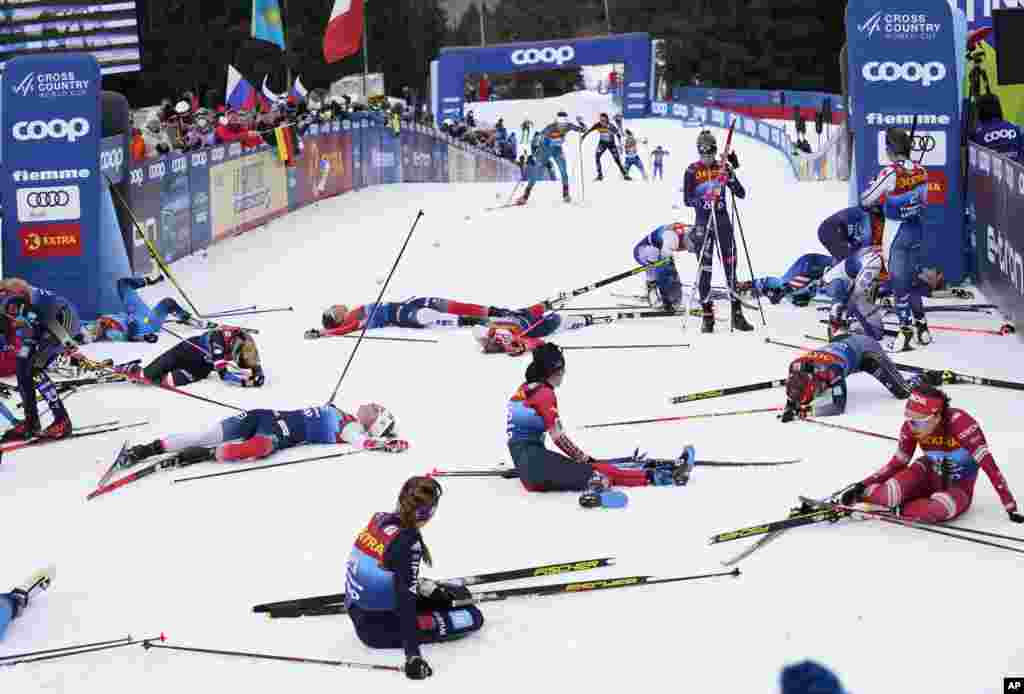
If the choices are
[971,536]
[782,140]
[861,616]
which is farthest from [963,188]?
[782,140]

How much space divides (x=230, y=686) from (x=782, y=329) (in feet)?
31.2

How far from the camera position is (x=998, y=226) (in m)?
15.1

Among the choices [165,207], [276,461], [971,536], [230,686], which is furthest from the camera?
[165,207]

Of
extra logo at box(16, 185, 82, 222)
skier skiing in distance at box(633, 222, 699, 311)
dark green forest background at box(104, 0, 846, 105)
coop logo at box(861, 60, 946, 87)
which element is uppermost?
dark green forest background at box(104, 0, 846, 105)

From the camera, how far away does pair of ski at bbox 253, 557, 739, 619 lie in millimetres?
7195

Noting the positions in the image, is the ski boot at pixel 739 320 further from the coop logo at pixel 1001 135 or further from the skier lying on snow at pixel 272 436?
the skier lying on snow at pixel 272 436

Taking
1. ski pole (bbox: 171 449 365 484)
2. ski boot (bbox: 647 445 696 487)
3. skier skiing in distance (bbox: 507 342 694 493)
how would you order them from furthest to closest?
ski pole (bbox: 171 449 365 484) → ski boot (bbox: 647 445 696 487) → skier skiing in distance (bbox: 507 342 694 493)

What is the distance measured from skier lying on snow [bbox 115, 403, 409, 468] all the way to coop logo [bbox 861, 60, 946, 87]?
9.35m

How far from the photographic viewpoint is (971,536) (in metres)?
7.83

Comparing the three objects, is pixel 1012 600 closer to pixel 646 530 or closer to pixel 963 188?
pixel 646 530

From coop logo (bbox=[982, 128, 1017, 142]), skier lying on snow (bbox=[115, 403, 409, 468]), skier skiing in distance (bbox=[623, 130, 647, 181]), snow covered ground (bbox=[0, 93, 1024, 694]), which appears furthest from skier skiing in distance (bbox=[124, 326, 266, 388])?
skier skiing in distance (bbox=[623, 130, 647, 181])

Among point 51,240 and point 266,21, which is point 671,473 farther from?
point 266,21

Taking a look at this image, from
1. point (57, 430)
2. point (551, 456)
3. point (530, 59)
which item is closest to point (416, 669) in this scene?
point (551, 456)

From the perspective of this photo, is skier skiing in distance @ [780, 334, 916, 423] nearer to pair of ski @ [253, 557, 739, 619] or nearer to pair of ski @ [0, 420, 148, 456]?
pair of ski @ [253, 557, 739, 619]
